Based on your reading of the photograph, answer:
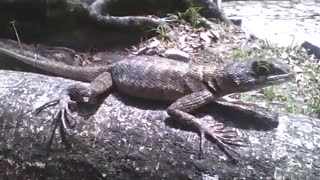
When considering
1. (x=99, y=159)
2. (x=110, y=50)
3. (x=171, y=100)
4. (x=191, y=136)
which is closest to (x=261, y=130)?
(x=191, y=136)

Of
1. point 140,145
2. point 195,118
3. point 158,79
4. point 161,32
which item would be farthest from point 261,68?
point 161,32

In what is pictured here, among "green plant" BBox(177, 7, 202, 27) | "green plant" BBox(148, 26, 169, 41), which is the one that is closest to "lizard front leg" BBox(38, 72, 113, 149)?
"green plant" BBox(148, 26, 169, 41)

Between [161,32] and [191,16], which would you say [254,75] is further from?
[191,16]

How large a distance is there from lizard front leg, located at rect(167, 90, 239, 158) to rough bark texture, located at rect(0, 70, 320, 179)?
0.17ft

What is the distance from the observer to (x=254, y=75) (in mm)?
3453

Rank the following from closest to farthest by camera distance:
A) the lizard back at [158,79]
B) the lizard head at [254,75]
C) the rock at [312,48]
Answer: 1. the lizard head at [254,75]
2. the lizard back at [158,79]
3. the rock at [312,48]

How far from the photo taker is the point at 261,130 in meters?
3.19

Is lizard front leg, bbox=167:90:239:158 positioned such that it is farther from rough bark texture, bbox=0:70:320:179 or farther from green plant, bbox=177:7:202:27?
green plant, bbox=177:7:202:27

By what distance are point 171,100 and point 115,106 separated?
0.42 metres

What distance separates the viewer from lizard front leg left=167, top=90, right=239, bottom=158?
123 inches

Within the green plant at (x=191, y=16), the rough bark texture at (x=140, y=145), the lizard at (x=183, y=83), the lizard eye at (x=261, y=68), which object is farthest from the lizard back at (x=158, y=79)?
the green plant at (x=191, y=16)

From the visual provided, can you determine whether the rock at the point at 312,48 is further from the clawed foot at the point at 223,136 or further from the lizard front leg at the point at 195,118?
the clawed foot at the point at 223,136

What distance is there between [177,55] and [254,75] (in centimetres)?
375

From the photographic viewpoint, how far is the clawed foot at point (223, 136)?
3.10m
